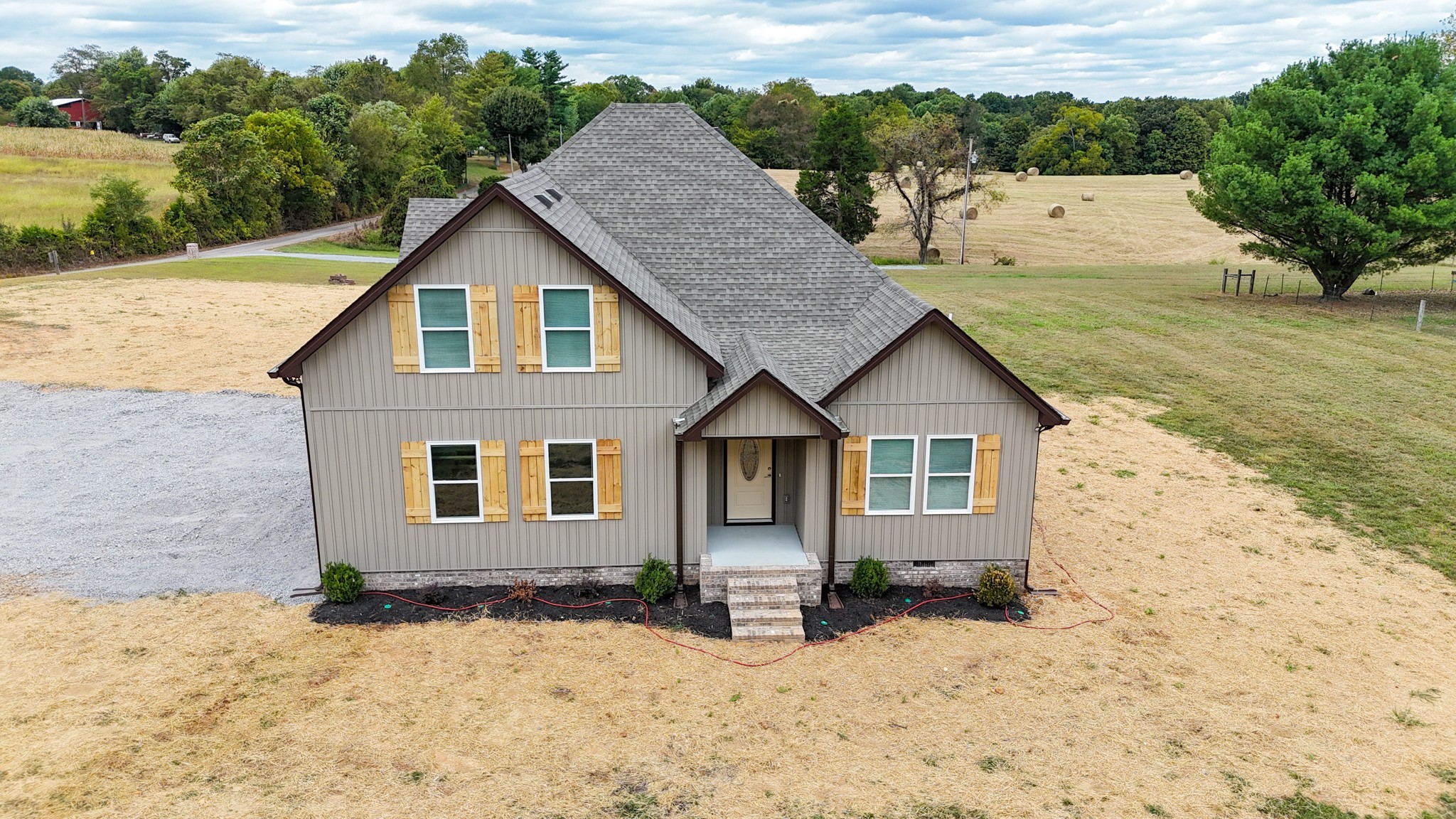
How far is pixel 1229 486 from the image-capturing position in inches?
820

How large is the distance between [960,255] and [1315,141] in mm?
26419

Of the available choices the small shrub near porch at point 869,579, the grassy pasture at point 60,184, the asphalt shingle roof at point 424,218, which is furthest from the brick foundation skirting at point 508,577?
the grassy pasture at point 60,184

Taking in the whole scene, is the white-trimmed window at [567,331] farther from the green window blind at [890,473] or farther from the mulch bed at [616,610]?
the green window blind at [890,473]

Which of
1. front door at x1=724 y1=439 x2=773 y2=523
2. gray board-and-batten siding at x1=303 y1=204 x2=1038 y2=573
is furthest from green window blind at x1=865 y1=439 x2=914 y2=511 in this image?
front door at x1=724 y1=439 x2=773 y2=523

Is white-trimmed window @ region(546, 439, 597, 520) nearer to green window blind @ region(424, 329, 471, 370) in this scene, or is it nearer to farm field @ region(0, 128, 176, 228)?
green window blind @ region(424, 329, 471, 370)

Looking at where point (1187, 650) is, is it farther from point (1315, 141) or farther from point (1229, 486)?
point (1315, 141)

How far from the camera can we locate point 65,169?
64750 mm

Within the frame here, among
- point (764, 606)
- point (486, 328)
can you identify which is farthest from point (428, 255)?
point (764, 606)

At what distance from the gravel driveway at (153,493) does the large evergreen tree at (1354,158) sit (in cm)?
3767

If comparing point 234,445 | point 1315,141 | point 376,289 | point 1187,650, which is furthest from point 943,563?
point 1315,141

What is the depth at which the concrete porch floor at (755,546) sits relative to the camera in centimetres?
1527

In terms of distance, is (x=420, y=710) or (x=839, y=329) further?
(x=839, y=329)

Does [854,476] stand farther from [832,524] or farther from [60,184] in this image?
[60,184]

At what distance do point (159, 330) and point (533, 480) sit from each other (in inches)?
1010
